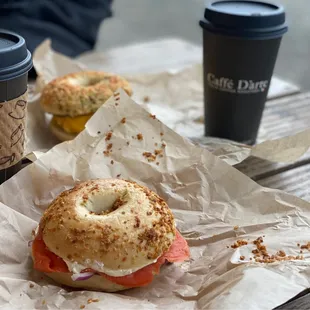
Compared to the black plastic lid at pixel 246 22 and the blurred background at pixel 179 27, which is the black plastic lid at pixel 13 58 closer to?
the black plastic lid at pixel 246 22

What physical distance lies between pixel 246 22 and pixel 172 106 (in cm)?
53

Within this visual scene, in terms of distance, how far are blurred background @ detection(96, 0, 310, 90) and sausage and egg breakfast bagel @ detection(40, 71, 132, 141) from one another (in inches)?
83.3

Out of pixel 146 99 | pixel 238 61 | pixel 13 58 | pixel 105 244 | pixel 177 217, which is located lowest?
pixel 146 99

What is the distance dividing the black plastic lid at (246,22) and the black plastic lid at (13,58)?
577 mm

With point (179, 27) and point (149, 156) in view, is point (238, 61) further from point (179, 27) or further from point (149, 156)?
point (179, 27)

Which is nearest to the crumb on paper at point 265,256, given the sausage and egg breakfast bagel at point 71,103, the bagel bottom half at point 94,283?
the bagel bottom half at point 94,283

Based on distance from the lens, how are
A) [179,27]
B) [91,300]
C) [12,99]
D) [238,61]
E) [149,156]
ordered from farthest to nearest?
[179,27] < [238,61] < [149,156] < [12,99] < [91,300]

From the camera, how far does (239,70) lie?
158 cm

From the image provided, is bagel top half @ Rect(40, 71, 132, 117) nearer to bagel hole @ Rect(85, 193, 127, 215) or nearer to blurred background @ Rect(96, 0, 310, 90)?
bagel hole @ Rect(85, 193, 127, 215)

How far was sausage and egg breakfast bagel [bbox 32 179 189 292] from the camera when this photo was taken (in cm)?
104

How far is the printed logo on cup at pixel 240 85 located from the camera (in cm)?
160

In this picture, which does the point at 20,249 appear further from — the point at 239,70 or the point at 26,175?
the point at 239,70

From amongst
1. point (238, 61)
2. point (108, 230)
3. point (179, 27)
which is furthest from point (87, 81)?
point (179, 27)

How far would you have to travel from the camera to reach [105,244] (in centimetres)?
104
